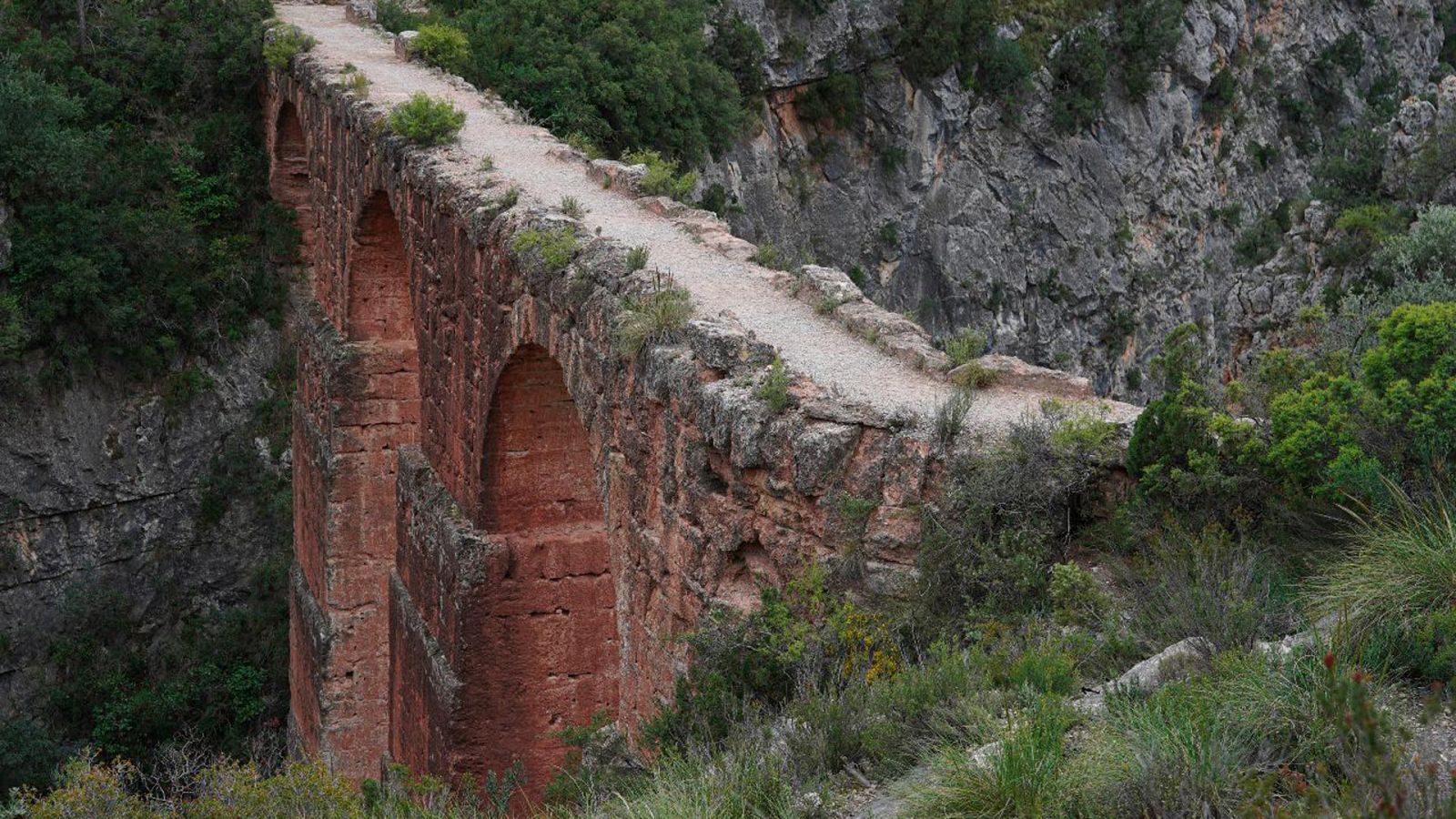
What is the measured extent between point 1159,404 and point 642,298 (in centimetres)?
326

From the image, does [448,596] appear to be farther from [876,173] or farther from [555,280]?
[876,173]

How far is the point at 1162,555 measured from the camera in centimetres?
645

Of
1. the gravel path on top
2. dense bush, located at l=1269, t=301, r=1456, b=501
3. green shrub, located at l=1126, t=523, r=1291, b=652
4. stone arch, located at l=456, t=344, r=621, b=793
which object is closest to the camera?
green shrub, located at l=1126, t=523, r=1291, b=652

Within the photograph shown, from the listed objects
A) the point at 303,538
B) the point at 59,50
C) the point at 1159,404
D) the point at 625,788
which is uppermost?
the point at 59,50

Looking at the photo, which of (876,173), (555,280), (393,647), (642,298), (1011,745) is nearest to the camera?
(1011,745)

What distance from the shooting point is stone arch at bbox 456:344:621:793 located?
11.6 metres

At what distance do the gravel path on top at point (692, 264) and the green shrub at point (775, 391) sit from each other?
0.87 feet

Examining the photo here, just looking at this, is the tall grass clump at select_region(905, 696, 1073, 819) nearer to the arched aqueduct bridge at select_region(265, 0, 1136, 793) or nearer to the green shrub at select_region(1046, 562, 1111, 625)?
the green shrub at select_region(1046, 562, 1111, 625)

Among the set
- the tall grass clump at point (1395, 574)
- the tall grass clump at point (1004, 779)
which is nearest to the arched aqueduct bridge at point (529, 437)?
the tall grass clump at point (1395, 574)

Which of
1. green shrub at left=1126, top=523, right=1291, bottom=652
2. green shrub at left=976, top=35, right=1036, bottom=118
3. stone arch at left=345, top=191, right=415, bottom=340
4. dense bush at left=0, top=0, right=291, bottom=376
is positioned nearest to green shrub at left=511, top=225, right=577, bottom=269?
green shrub at left=1126, top=523, right=1291, bottom=652

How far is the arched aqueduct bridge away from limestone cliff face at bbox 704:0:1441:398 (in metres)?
9.85

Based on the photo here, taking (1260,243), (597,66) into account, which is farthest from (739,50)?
(1260,243)

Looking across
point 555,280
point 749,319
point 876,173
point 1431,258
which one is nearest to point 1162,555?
point 749,319

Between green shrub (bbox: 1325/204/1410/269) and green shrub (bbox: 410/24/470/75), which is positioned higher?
green shrub (bbox: 410/24/470/75)
